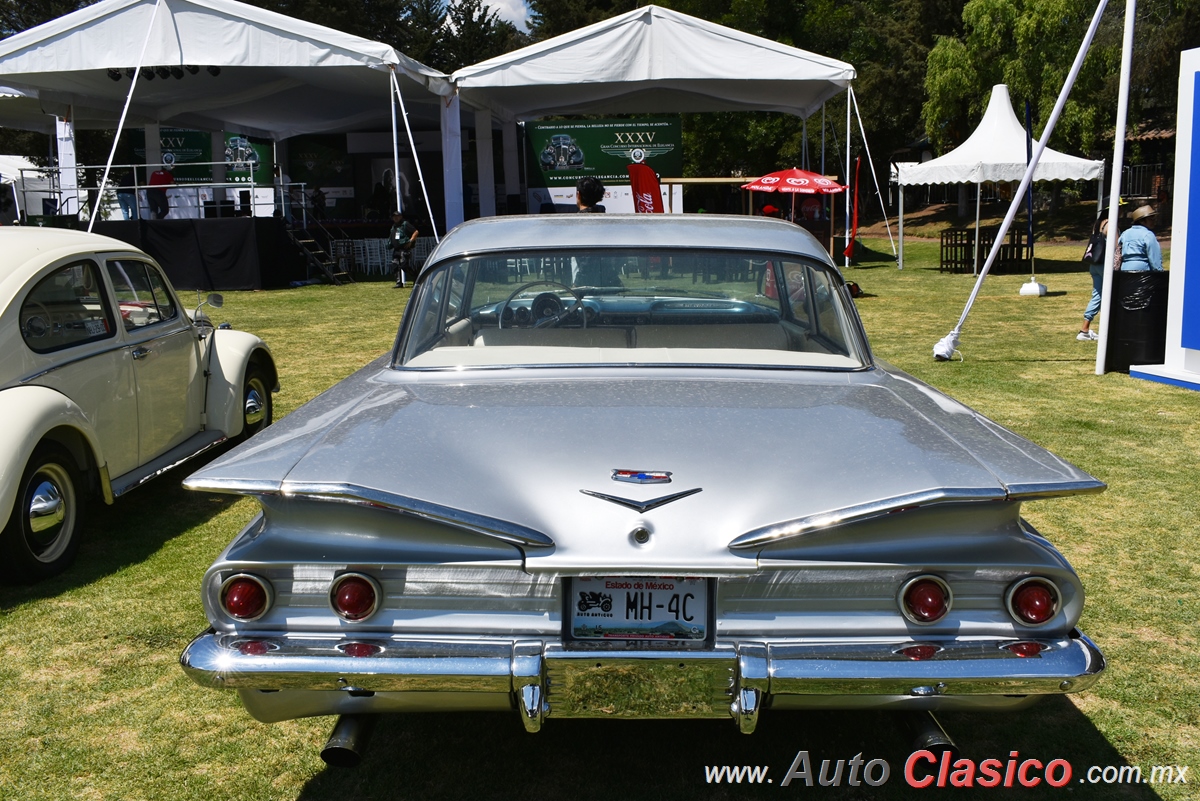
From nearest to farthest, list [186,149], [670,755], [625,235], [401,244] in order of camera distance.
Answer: [670,755] < [625,235] < [401,244] < [186,149]

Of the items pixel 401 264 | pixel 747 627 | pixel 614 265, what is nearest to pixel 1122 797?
pixel 747 627

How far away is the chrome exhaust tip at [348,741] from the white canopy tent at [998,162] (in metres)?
20.7

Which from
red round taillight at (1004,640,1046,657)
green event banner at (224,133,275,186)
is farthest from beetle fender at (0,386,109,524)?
green event banner at (224,133,275,186)

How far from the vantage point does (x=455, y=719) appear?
3537 millimetres

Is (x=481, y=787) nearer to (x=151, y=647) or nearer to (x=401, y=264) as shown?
(x=151, y=647)

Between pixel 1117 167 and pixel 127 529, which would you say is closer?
pixel 127 529

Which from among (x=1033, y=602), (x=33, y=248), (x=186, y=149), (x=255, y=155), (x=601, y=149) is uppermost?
(x=186, y=149)

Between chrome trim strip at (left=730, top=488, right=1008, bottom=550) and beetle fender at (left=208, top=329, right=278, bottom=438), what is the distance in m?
4.96

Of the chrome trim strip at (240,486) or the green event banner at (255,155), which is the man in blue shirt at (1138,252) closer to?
the chrome trim strip at (240,486)

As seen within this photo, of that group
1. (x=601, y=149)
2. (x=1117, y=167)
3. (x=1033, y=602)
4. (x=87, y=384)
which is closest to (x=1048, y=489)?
(x=1033, y=602)

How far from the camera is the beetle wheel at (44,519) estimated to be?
4672 millimetres

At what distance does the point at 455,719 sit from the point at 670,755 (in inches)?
30.5

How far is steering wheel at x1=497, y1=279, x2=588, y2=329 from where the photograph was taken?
407cm

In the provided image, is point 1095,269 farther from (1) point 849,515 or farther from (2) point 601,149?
(2) point 601,149
